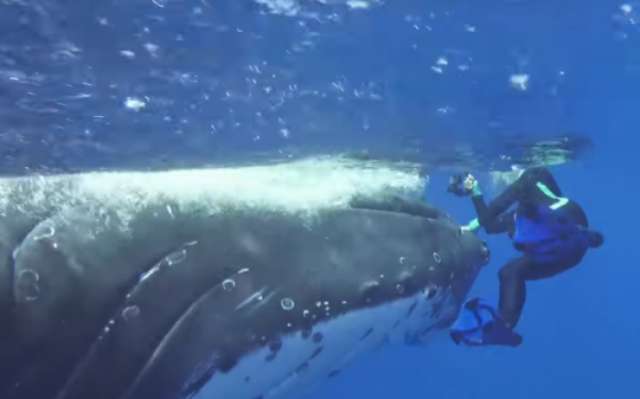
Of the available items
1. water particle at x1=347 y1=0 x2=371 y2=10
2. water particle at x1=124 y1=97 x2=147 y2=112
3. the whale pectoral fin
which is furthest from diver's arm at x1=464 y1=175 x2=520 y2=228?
the whale pectoral fin

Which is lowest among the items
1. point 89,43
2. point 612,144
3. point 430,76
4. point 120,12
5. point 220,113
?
point 612,144

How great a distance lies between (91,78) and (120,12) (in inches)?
72.3

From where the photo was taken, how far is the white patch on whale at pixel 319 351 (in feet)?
17.3

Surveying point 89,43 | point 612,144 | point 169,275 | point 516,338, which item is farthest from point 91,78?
point 612,144

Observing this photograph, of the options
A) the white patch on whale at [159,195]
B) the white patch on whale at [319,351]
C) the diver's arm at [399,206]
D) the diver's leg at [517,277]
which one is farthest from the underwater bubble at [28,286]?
the diver's leg at [517,277]

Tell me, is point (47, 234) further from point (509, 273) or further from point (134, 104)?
point (509, 273)

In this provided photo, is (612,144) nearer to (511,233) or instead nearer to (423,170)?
(423,170)

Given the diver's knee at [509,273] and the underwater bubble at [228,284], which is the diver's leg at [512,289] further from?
the underwater bubble at [228,284]

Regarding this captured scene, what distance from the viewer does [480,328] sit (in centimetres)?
862

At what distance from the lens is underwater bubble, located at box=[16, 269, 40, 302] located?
464 cm

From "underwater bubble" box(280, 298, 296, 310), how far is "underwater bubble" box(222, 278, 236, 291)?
1.37 feet

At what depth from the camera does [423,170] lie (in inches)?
750

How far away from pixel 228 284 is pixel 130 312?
0.82m

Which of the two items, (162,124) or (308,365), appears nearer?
(308,365)
